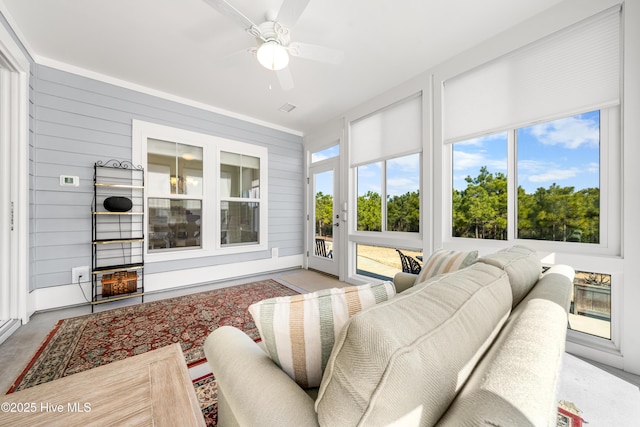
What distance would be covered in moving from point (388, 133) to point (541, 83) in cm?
161

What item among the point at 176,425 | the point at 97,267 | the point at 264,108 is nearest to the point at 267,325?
the point at 176,425

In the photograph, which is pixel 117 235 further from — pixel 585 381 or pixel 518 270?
pixel 585 381

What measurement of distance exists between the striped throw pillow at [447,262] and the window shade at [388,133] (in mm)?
1769

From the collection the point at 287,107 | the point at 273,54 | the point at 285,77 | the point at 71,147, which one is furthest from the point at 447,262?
the point at 71,147

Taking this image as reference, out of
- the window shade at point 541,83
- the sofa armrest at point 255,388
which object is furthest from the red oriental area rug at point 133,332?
the window shade at point 541,83

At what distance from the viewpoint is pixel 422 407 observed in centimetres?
46

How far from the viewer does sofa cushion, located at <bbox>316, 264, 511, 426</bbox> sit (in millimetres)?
429

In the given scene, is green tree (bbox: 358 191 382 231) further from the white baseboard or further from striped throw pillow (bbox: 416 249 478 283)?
striped throw pillow (bbox: 416 249 478 283)

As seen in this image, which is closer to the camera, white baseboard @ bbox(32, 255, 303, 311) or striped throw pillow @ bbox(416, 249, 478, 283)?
striped throw pillow @ bbox(416, 249, 478, 283)

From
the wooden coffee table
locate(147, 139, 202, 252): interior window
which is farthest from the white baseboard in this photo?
the wooden coffee table

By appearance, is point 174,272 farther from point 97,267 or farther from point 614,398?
point 614,398

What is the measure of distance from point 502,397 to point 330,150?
14.2 feet

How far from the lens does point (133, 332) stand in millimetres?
2277

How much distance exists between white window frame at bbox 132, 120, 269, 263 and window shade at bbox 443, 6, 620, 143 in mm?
3074
